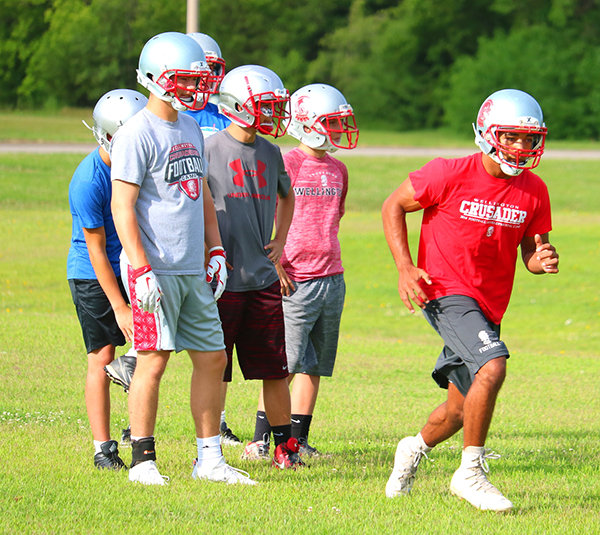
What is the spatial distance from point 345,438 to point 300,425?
0.52 metres

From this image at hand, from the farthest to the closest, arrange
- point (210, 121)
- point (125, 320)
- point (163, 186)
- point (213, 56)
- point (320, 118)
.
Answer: point (213, 56) → point (210, 121) → point (320, 118) → point (125, 320) → point (163, 186)

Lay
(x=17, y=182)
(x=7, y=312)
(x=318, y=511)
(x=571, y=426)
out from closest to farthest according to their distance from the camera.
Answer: (x=318, y=511)
(x=571, y=426)
(x=7, y=312)
(x=17, y=182)

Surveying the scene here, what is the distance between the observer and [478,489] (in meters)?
4.11

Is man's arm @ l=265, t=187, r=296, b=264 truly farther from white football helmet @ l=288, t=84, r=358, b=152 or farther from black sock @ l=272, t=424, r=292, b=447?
black sock @ l=272, t=424, r=292, b=447

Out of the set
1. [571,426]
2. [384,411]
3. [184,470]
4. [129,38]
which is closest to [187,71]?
[184,470]

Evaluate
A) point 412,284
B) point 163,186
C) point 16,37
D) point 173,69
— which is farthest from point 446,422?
point 16,37

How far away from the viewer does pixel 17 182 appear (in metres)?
24.7

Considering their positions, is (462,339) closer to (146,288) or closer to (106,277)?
(146,288)

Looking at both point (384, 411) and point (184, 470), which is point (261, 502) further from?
point (384, 411)

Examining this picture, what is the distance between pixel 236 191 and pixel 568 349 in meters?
7.35

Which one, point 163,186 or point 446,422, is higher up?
point 163,186

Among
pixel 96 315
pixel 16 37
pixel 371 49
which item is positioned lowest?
pixel 96 315

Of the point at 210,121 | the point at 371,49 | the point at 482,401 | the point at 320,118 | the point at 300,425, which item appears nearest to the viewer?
the point at 482,401

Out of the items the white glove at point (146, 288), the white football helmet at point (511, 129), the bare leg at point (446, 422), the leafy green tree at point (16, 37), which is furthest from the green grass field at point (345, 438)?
the leafy green tree at point (16, 37)
